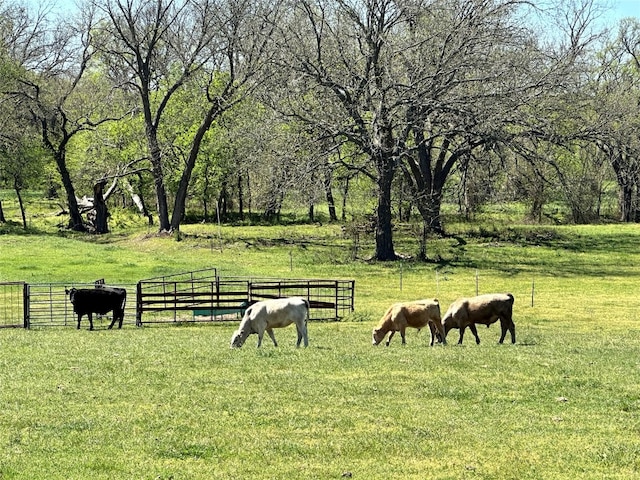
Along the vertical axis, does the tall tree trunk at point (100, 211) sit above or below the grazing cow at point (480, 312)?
above

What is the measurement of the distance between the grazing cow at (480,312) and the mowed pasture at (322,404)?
0.62 metres

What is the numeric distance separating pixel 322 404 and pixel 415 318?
311 inches

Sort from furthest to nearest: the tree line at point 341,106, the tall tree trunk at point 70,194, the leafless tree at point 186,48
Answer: the tall tree trunk at point 70,194, the leafless tree at point 186,48, the tree line at point 341,106

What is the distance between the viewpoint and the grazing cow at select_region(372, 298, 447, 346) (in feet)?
64.2

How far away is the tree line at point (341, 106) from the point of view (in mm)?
41969

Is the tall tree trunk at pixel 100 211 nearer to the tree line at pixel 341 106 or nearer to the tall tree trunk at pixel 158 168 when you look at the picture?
the tree line at pixel 341 106

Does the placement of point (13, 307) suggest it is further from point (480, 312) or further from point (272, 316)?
point (480, 312)

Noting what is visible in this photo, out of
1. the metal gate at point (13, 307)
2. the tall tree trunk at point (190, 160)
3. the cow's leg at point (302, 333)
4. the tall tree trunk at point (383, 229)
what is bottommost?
the metal gate at point (13, 307)

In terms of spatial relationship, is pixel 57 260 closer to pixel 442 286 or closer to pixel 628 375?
pixel 442 286

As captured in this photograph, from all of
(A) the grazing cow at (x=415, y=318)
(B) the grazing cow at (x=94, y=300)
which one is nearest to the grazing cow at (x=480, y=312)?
(A) the grazing cow at (x=415, y=318)

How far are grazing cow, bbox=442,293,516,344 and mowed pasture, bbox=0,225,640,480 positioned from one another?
0.62 meters

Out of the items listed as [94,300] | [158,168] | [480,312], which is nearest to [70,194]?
[158,168]

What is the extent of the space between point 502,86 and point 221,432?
34774 mm

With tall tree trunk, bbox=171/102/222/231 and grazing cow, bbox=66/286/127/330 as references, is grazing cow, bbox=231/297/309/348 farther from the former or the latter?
tall tree trunk, bbox=171/102/222/231
